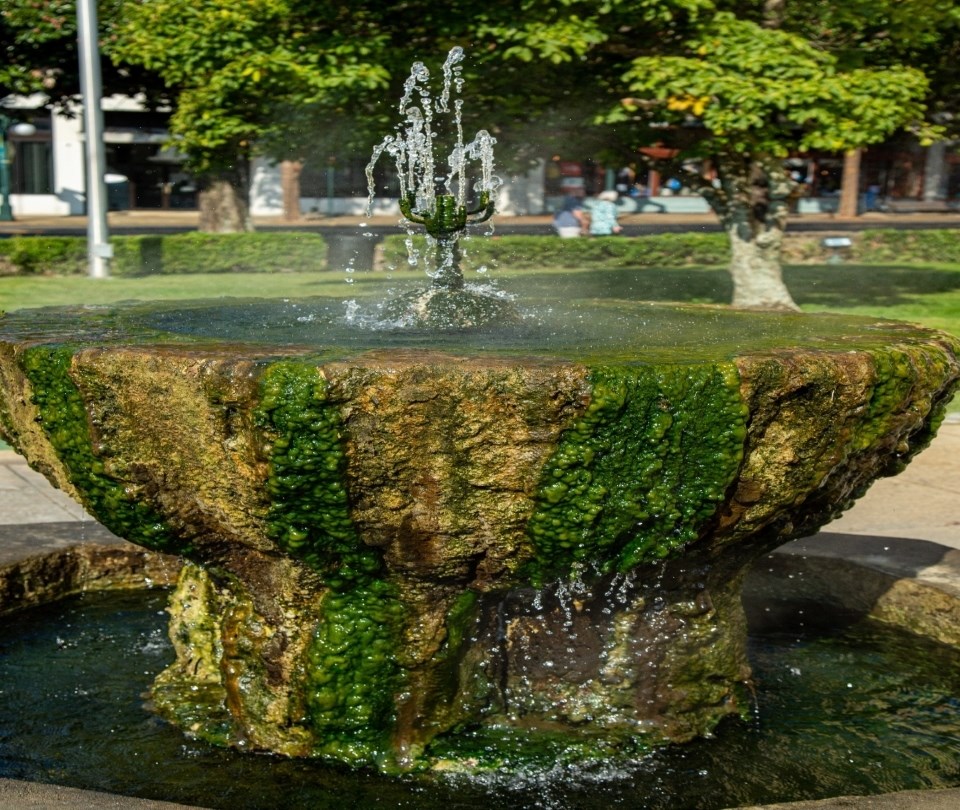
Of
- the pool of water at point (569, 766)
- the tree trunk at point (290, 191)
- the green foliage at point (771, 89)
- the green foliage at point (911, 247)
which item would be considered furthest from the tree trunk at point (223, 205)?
the pool of water at point (569, 766)

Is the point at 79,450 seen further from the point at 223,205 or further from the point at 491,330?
the point at 223,205

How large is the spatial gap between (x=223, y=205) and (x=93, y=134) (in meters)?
6.96

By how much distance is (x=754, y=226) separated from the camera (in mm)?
15070

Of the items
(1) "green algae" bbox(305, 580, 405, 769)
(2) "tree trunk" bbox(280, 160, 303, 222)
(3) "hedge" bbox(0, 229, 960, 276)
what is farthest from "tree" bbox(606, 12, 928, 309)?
(2) "tree trunk" bbox(280, 160, 303, 222)

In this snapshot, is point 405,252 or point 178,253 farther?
point 178,253

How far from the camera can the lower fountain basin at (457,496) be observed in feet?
11.0

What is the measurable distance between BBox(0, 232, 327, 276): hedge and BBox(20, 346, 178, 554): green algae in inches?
730

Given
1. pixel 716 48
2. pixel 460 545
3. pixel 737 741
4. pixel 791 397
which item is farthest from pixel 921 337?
pixel 716 48

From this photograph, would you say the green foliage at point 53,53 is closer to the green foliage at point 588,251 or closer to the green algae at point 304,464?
the green foliage at point 588,251

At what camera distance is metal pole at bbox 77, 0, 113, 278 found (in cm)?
1819

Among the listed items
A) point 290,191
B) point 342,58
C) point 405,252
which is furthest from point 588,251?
point 290,191

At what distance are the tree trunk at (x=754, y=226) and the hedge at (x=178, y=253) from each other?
33.6 feet

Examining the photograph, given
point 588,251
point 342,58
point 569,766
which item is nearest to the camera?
point 569,766

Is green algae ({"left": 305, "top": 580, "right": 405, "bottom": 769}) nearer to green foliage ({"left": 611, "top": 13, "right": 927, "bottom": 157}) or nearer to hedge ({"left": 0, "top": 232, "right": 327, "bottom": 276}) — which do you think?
green foliage ({"left": 611, "top": 13, "right": 927, "bottom": 157})
